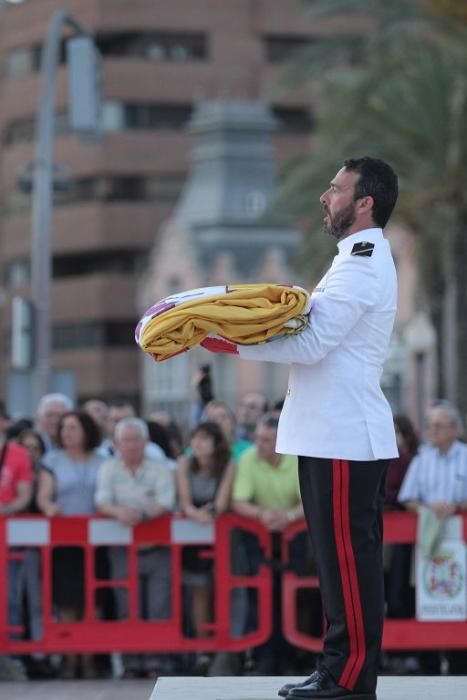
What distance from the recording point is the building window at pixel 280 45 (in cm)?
6800

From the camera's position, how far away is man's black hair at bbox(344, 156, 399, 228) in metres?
6.31

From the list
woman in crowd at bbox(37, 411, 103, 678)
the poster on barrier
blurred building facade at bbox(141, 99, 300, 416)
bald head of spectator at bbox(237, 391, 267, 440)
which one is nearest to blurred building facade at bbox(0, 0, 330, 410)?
blurred building facade at bbox(141, 99, 300, 416)

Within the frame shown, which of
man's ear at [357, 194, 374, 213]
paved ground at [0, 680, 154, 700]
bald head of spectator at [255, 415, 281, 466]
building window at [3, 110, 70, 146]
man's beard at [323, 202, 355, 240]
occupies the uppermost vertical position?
building window at [3, 110, 70, 146]

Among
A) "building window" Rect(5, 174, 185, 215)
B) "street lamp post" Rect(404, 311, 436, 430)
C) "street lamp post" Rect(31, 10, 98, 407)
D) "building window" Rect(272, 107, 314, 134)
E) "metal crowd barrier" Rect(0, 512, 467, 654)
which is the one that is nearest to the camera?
"metal crowd barrier" Rect(0, 512, 467, 654)

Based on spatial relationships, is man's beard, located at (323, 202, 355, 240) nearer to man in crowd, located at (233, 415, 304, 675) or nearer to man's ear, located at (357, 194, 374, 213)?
man's ear, located at (357, 194, 374, 213)

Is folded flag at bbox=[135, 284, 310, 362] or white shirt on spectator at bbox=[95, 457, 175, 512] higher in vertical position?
folded flag at bbox=[135, 284, 310, 362]

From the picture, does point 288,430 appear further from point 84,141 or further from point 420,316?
point 420,316

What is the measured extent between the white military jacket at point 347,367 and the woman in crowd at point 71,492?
5167 mm

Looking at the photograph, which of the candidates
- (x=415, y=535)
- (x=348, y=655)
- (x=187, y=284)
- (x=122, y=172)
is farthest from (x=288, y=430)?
(x=122, y=172)

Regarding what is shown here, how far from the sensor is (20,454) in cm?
1166

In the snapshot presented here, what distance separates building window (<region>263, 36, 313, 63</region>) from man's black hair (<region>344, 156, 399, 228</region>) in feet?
205

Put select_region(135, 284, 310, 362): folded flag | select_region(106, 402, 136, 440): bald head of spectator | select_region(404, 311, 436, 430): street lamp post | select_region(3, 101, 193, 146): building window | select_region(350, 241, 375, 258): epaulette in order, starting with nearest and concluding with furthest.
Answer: select_region(135, 284, 310, 362): folded flag
select_region(350, 241, 375, 258): epaulette
select_region(106, 402, 136, 440): bald head of spectator
select_region(404, 311, 436, 430): street lamp post
select_region(3, 101, 193, 146): building window

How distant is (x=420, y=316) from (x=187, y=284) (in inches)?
907

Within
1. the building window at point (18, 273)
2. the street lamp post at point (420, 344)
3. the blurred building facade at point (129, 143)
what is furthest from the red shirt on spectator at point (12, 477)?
the building window at point (18, 273)
